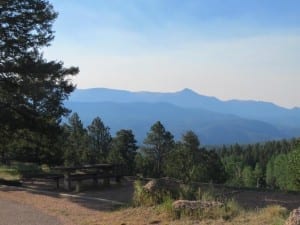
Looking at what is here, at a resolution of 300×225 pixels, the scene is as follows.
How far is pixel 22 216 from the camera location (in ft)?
45.3

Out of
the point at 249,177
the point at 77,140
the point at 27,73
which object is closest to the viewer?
the point at 27,73

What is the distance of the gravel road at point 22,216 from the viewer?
12.7 metres

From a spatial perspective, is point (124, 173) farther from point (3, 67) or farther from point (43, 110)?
point (3, 67)

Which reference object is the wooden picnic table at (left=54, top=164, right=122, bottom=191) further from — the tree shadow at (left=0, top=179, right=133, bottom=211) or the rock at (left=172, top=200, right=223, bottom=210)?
the rock at (left=172, top=200, right=223, bottom=210)

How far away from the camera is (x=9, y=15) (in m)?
22.5

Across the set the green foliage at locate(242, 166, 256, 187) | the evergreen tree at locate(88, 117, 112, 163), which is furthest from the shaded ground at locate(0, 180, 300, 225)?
the green foliage at locate(242, 166, 256, 187)

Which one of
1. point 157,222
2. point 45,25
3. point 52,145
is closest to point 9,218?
point 157,222

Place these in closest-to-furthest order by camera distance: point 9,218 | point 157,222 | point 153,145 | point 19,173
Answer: point 157,222
point 9,218
point 19,173
point 153,145

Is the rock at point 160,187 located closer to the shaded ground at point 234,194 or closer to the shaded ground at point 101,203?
the shaded ground at point 101,203

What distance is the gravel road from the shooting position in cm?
1274

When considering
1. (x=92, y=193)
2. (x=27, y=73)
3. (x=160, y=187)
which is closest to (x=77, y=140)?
(x=27, y=73)

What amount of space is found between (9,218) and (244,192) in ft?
23.2

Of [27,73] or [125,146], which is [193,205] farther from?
[125,146]

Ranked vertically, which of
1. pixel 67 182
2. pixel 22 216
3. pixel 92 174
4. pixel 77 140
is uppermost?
pixel 77 140
